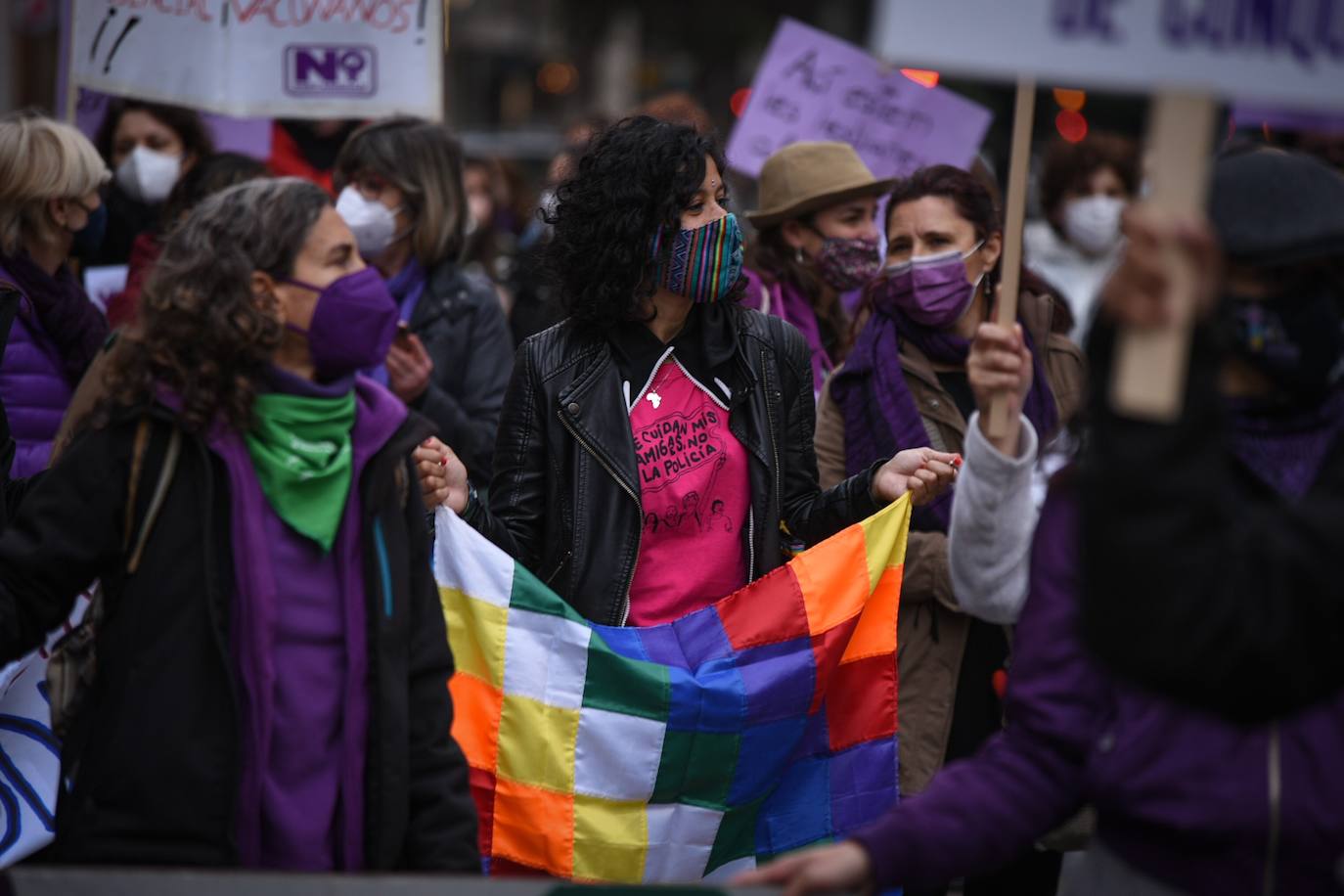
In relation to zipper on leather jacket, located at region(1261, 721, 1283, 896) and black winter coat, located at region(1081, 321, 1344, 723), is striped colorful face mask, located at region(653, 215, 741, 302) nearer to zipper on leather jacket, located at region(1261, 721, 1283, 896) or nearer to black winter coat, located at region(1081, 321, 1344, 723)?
black winter coat, located at region(1081, 321, 1344, 723)

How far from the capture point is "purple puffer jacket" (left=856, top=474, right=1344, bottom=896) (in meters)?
2.20

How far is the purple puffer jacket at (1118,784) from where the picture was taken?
2201 millimetres

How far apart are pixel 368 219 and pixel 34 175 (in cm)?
113

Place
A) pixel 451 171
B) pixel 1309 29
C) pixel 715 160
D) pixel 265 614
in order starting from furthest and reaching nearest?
pixel 451 171 < pixel 715 160 < pixel 265 614 < pixel 1309 29

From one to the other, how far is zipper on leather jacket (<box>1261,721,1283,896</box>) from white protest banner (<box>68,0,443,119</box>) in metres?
4.45

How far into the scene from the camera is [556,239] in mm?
4156

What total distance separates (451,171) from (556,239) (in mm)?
1854

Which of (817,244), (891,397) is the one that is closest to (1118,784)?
(891,397)

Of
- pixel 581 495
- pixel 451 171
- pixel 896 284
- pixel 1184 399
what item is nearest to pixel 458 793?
pixel 581 495

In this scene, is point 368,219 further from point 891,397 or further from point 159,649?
point 159,649

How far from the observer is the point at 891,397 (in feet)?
14.8

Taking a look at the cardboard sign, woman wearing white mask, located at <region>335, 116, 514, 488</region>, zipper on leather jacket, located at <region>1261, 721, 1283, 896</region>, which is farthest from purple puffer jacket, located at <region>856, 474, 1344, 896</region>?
woman wearing white mask, located at <region>335, 116, 514, 488</region>

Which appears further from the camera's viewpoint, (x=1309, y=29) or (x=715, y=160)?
(x=715, y=160)

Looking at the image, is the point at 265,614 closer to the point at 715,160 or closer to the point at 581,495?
the point at 581,495
